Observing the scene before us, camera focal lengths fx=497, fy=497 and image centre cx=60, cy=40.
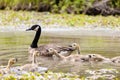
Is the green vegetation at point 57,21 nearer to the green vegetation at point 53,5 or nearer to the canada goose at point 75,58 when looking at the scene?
the green vegetation at point 53,5

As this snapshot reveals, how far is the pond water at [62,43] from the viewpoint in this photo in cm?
1231

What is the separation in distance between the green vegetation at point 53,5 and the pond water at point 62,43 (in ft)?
27.0

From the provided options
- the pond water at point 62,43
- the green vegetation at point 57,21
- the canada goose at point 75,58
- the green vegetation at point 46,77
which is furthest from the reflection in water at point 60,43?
the green vegetation at point 57,21

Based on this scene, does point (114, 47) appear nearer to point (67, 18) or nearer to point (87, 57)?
point (87, 57)

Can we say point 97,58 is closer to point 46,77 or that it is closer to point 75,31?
point 46,77

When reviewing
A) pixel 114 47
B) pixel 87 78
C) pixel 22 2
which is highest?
pixel 87 78

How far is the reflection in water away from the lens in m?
12.3

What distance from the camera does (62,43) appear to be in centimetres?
1738

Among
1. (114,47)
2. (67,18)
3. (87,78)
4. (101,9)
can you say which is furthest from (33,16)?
(87,78)

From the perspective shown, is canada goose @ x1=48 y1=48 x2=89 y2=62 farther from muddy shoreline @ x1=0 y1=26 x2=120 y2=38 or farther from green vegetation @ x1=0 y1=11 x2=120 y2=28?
green vegetation @ x1=0 y1=11 x2=120 y2=28

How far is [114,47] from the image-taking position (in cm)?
1600

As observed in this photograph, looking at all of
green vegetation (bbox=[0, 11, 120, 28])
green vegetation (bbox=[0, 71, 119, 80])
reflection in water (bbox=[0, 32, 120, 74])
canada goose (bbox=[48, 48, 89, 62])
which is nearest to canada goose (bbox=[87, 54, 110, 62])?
canada goose (bbox=[48, 48, 89, 62])

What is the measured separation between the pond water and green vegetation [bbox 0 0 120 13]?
27.0 feet

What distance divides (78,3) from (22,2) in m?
4.19
